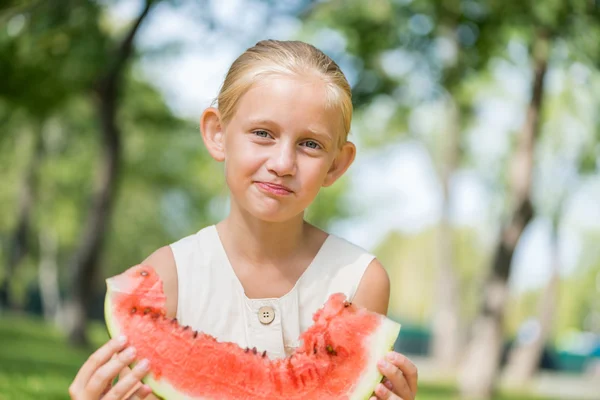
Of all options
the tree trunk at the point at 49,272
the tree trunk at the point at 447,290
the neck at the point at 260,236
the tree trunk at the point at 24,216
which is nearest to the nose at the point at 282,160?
the neck at the point at 260,236

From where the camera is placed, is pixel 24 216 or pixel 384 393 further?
pixel 24 216

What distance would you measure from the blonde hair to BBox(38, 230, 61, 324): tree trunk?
30090mm

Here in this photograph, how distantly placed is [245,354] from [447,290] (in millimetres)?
20470

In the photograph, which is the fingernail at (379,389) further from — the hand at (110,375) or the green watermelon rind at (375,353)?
the hand at (110,375)

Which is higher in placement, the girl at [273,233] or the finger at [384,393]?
the girl at [273,233]

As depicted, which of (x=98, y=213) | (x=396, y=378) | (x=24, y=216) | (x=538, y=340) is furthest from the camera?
(x=24, y=216)

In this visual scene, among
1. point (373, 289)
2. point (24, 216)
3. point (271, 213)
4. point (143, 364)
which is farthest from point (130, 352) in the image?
point (24, 216)

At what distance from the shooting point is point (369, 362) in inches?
83.5

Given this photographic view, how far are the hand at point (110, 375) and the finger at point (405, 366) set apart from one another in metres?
0.63

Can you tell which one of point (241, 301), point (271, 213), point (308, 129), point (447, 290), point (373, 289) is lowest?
point (241, 301)

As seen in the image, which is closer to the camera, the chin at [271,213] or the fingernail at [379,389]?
the fingernail at [379,389]

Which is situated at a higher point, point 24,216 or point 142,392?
point 24,216

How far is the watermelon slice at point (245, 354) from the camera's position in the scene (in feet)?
6.86

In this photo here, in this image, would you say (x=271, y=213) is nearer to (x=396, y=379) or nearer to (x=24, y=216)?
(x=396, y=379)
